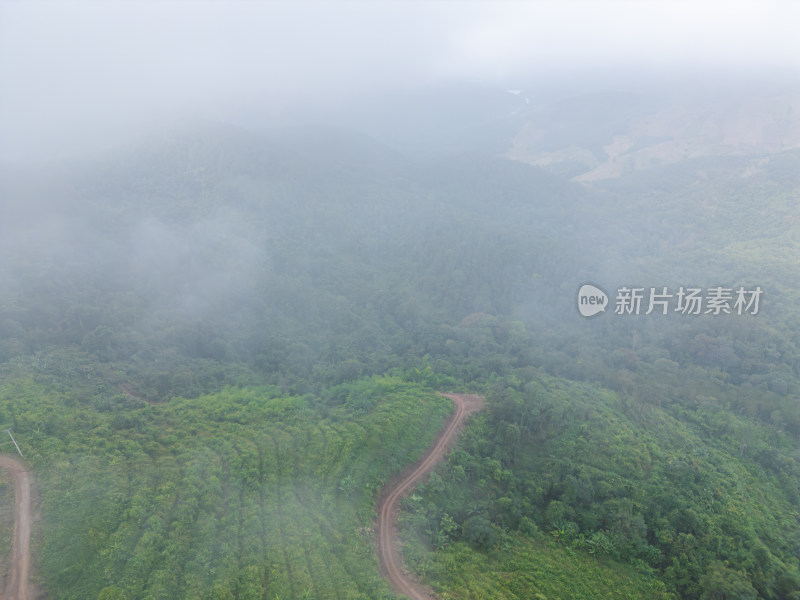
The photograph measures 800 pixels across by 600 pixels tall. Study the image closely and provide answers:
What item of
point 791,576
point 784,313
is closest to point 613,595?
point 791,576

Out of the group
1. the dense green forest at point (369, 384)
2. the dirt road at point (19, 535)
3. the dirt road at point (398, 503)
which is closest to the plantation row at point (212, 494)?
the dense green forest at point (369, 384)

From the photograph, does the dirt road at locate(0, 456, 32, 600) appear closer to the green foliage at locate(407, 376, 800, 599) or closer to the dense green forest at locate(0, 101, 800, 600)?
the dense green forest at locate(0, 101, 800, 600)

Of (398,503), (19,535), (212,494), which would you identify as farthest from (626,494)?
(19,535)

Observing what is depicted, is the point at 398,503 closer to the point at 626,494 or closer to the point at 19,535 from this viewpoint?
the point at 626,494

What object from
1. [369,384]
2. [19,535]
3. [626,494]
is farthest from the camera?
[369,384]

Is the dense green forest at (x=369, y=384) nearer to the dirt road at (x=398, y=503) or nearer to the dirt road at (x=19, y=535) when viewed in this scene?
the dirt road at (x=19, y=535)

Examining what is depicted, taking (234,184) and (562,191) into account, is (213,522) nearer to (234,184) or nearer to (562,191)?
(234,184)
